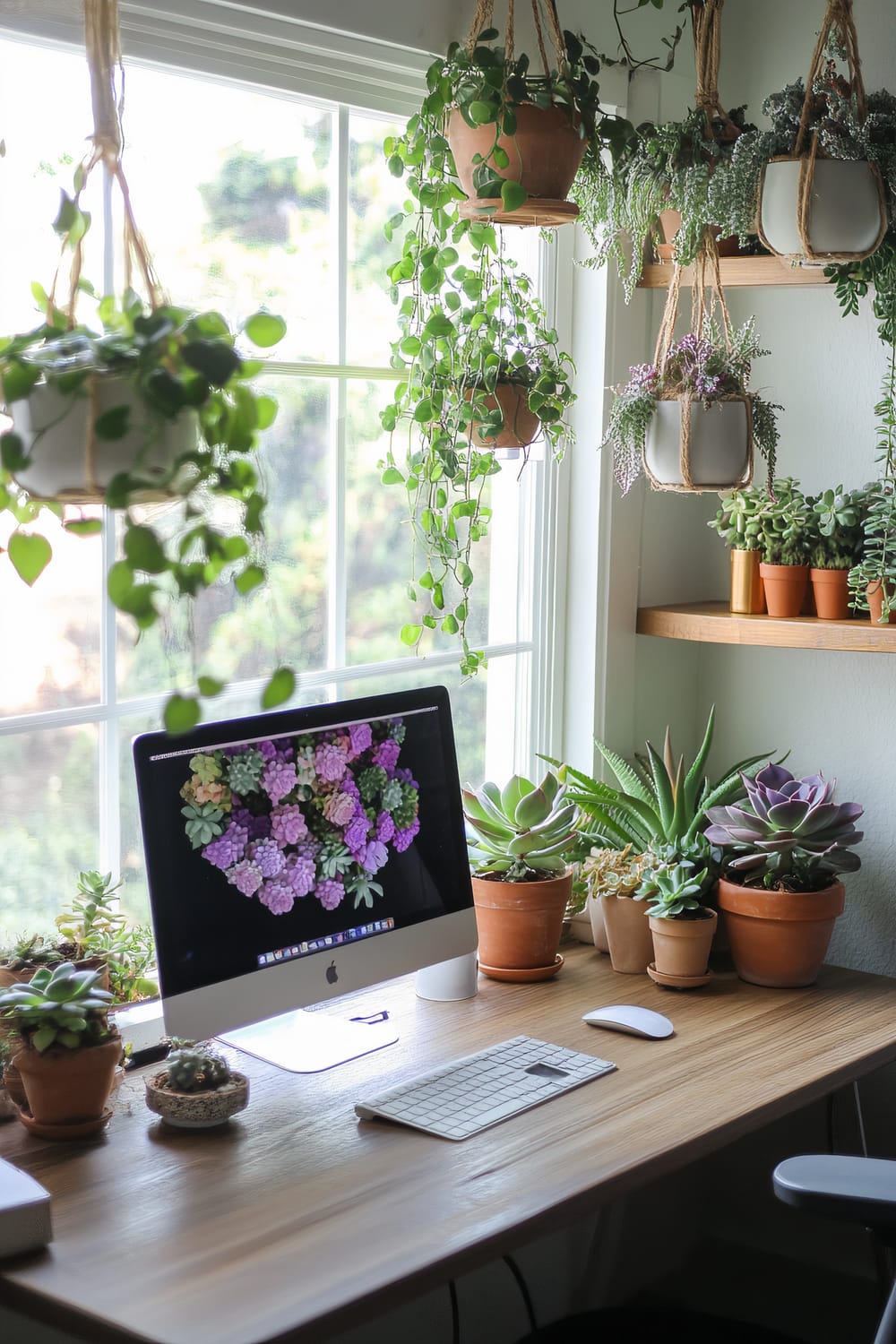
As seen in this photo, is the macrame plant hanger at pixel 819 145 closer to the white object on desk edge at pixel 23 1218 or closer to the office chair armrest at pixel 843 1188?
the office chair armrest at pixel 843 1188

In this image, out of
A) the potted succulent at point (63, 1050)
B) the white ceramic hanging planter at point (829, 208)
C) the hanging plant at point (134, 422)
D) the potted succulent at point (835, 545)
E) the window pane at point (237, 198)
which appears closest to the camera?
the hanging plant at point (134, 422)

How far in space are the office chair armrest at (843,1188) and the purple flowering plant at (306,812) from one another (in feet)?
2.37

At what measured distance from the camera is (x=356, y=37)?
2.02 meters

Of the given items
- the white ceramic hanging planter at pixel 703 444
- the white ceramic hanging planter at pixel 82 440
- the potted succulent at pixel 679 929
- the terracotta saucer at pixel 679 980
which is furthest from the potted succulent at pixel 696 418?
the white ceramic hanging planter at pixel 82 440

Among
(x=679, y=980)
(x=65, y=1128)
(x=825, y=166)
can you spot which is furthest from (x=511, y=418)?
(x=65, y=1128)

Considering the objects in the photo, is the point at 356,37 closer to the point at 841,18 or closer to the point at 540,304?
the point at 540,304

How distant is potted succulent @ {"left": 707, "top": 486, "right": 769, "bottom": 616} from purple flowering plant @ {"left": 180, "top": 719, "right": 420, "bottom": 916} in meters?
0.79

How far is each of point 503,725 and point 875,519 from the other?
2.30 feet

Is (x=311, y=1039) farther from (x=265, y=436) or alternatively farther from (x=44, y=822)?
(x=265, y=436)

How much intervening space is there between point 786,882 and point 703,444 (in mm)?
676

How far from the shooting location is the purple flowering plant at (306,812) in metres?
1.80

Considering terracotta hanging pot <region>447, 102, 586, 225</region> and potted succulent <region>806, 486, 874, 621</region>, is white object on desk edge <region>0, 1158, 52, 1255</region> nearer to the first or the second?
terracotta hanging pot <region>447, 102, 586, 225</region>

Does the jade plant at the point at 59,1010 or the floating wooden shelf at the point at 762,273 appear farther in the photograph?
the floating wooden shelf at the point at 762,273

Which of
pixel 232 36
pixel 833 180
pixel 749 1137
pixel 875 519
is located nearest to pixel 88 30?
pixel 232 36
